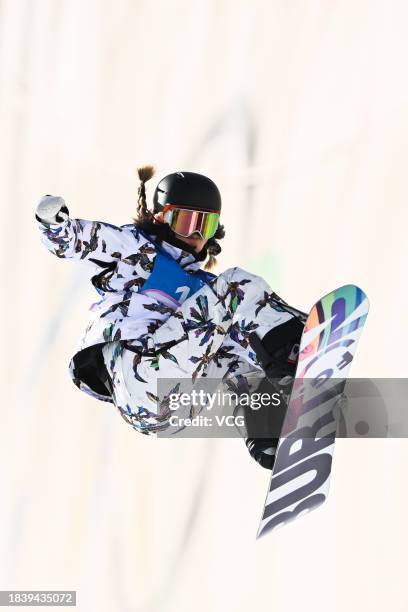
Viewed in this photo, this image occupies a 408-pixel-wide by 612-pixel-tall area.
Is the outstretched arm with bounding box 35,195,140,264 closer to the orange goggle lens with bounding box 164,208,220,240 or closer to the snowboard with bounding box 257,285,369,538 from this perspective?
the orange goggle lens with bounding box 164,208,220,240

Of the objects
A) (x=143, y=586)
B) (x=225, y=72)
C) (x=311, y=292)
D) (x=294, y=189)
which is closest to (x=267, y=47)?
(x=225, y=72)

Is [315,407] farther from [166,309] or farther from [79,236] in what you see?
[79,236]

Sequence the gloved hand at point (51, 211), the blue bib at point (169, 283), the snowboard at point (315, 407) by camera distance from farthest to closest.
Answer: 1. the blue bib at point (169, 283)
2. the gloved hand at point (51, 211)
3. the snowboard at point (315, 407)

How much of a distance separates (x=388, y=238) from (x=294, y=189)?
684 mm

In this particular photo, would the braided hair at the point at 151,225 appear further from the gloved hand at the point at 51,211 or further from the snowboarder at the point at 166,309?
the gloved hand at the point at 51,211

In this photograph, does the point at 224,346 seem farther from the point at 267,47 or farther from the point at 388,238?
the point at 267,47

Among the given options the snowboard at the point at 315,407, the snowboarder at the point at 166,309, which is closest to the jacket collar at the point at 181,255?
the snowboarder at the point at 166,309

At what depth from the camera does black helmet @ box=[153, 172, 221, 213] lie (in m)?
2.43

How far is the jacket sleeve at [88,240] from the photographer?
Result: 2332mm

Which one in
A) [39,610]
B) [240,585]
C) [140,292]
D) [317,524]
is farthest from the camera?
[39,610]

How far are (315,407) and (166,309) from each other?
1.54 feet

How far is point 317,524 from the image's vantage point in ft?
11.0

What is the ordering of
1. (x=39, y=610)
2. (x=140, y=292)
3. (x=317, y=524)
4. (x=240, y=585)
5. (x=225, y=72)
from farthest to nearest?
1. (x=225, y=72)
2. (x=39, y=610)
3. (x=240, y=585)
4. (x=317, y=524)
5. (x=140, y=292)

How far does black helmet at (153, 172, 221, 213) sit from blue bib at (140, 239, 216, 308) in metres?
0.15
